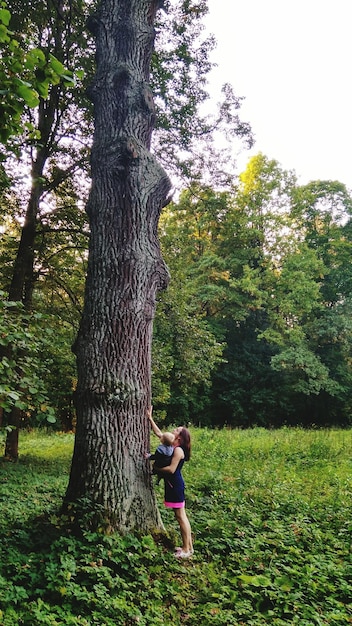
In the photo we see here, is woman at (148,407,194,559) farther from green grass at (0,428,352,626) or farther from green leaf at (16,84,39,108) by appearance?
green leaf at (16,84,39,108)

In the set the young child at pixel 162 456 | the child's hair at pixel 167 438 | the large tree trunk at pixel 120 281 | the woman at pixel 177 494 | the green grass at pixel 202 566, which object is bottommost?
the green grass at pixel 202 566

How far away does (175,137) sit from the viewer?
10516 millimetres

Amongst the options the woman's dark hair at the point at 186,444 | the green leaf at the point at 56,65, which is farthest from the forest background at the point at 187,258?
the woman's dark hair at the point at 186,444

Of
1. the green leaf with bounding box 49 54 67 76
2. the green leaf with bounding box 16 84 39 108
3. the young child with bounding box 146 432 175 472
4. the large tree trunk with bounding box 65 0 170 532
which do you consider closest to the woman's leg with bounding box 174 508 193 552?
the large tree trunk with bounding box 65 0 170 532

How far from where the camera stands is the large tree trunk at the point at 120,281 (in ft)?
14.9

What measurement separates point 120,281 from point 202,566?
3243 millimetres

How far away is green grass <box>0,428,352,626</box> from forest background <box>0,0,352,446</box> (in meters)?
1.35

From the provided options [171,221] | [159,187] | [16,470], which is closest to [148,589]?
[159,187]

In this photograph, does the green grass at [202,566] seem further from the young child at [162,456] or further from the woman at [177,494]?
the young child at [162,456]

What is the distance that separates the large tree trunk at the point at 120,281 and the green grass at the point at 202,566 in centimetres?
49

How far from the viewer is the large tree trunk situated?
4527 mm

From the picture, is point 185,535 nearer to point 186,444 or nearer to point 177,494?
point 177,494

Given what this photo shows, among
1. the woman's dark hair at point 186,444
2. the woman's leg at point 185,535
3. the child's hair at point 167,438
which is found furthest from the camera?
the woman's dark hair at point 186,444

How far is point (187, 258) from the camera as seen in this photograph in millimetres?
22797
